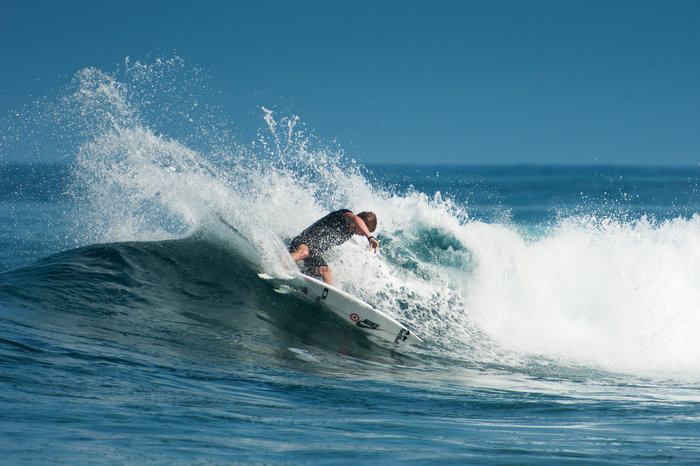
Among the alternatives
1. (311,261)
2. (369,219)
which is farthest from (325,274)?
(369,219)

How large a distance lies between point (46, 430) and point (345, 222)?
5.55m

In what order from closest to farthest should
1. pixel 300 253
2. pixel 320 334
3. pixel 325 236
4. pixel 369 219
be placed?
pixel 320 334 → pixel 300 253 → pixel 369 219 → pixel 325 236

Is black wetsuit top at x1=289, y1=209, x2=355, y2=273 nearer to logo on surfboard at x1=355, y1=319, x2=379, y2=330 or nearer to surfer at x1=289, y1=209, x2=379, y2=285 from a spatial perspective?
surfer at x1=289, y1=209, x2=379, y2=285

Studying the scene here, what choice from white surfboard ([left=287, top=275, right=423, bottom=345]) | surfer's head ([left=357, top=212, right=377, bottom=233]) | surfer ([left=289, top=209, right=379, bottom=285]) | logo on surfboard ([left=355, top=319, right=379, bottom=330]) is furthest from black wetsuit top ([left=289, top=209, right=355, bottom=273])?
logo on surfboard ([left=355, top=319, right=379, bottom=330])

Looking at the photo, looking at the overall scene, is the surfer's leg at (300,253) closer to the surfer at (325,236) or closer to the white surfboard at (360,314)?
the surfer at (325,236)

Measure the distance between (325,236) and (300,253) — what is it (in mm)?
461

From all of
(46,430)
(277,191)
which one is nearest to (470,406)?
(46,430)

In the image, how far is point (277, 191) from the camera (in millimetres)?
11133

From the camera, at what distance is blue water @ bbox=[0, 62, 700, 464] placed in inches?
146

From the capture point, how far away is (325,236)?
8.73m

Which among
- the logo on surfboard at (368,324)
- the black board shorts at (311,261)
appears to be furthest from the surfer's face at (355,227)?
the logo on surfboard at (368,324)

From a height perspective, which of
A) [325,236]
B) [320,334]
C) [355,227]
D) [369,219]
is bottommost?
[320,334]

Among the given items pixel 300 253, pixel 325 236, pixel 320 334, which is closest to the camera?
pixel 320 334

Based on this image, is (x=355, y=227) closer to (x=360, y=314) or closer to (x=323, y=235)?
(x=323, y=235)
